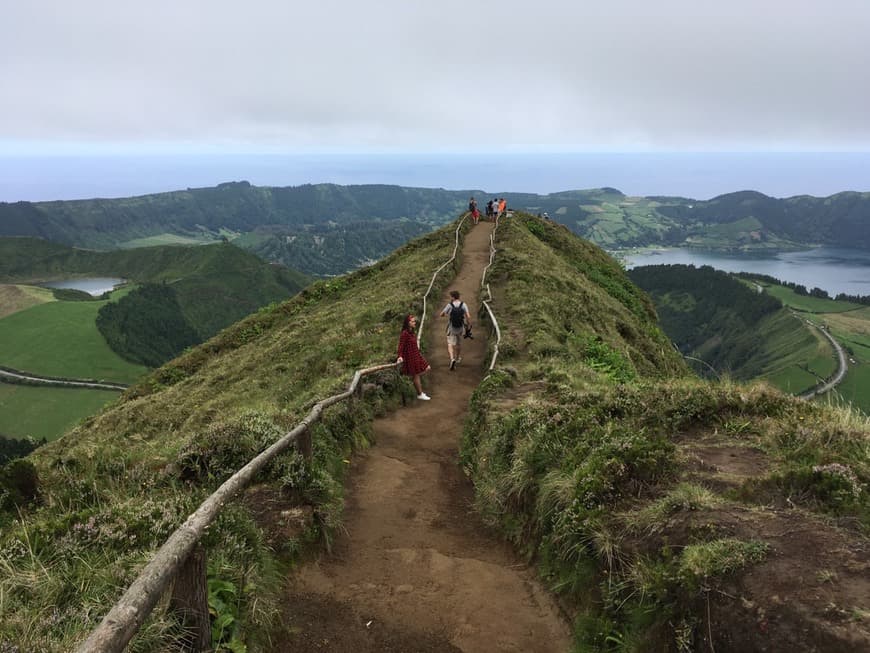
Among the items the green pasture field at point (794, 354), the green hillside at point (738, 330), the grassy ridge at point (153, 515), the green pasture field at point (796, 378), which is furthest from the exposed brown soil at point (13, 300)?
the green pasture field at point (796, 378)

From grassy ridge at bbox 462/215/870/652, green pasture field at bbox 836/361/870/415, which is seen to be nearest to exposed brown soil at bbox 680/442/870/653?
grassy ridge at bbox 462/215/870/652

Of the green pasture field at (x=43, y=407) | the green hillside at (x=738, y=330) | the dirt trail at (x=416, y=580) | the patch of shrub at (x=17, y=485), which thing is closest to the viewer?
the dirt trail at (x=416, y=580)

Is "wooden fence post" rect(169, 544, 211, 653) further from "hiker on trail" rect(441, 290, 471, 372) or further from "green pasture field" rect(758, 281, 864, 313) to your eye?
"green pasture field" rect(758, 281, 864, 313)

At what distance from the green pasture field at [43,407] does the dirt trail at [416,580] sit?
106 m

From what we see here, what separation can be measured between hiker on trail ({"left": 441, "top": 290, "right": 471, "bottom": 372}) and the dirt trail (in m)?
5.76

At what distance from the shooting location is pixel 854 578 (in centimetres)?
420

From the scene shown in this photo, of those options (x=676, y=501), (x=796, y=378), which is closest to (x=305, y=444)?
(x=676, y=501)

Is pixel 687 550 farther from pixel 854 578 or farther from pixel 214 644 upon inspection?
pixel 214 644

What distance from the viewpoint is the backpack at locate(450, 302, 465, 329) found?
16375 millimetres

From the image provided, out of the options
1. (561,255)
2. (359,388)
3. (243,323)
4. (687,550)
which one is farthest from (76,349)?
(687,550)

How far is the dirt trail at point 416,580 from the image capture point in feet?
19.4

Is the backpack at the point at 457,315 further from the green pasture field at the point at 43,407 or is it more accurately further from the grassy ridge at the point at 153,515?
the green pasture field at the point at 43,407

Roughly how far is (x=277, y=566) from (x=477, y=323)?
52.6 feet

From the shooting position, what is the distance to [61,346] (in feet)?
445
